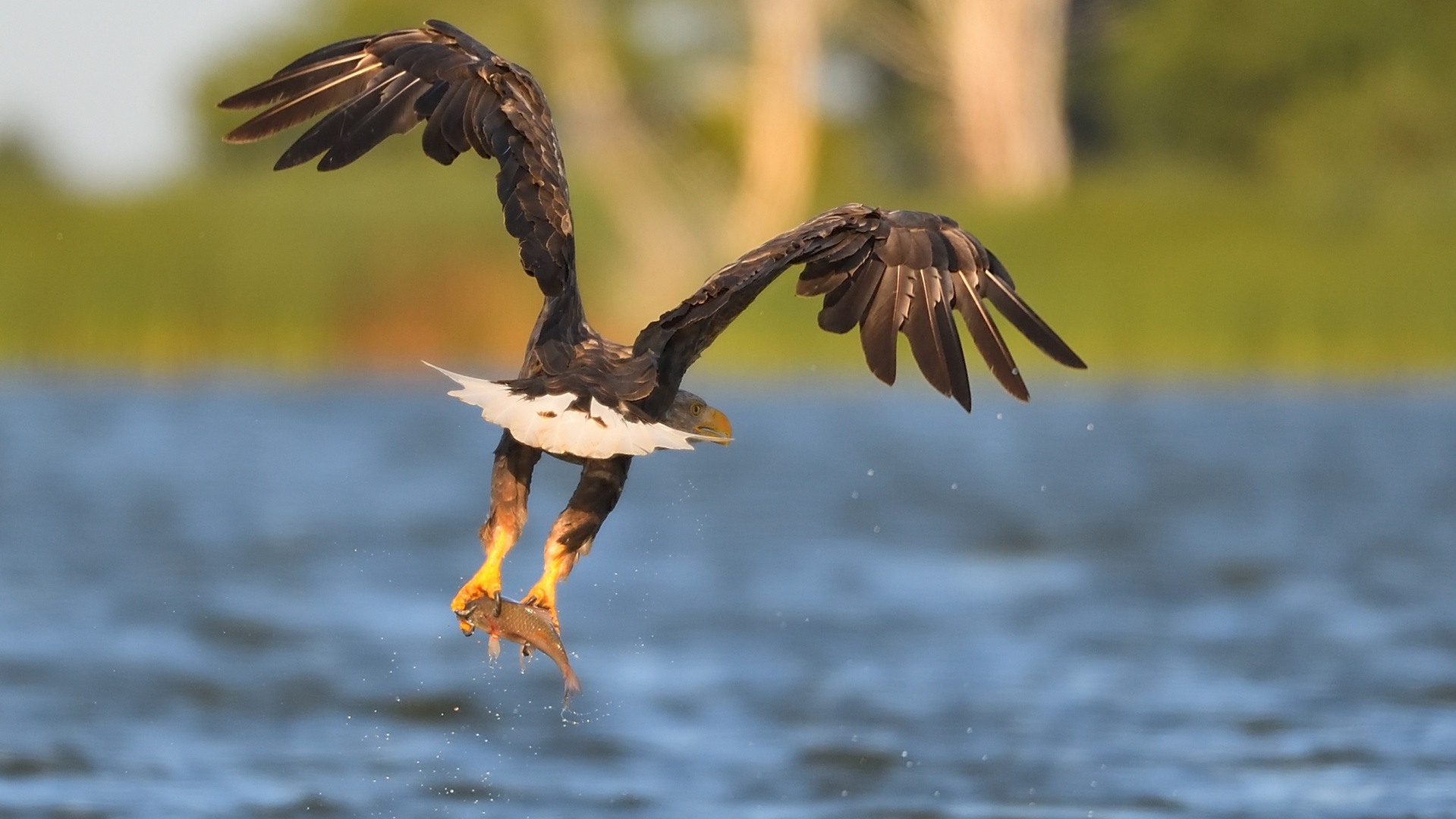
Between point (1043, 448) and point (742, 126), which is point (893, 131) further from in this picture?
point (1043, 448)

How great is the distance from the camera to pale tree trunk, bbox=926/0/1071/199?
123 ft

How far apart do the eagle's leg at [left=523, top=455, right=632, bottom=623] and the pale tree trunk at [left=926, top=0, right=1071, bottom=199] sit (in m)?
29.9

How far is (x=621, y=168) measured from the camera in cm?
3269

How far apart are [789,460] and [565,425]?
49.7 feet

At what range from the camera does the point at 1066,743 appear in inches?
397

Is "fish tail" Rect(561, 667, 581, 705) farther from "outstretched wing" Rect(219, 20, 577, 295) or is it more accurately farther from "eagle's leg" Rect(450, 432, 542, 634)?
"outstretched wing" Rect(219, 20, 577, 295)

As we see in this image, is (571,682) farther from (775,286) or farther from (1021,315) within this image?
(775,286)

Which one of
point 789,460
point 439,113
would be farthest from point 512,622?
point 789,460

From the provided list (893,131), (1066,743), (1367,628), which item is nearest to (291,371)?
(1367,628)

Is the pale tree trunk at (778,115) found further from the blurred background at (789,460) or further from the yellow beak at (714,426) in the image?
the yellow beak at (714,426)

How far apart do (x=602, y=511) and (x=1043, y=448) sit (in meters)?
17.0

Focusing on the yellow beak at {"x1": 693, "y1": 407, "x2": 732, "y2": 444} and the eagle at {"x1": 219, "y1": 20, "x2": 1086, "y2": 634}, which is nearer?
the eagle at {"x1": 219, "y1": 20, "x2": 1086, "y2": 634}

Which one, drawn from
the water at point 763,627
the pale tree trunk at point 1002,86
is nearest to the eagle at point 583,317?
the water at point 763,627

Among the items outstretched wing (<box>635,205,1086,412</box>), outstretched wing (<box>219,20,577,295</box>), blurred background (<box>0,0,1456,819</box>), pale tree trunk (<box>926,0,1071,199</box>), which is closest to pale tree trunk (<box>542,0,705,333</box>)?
blurred background (<box>0,0,1456,819</box>)
